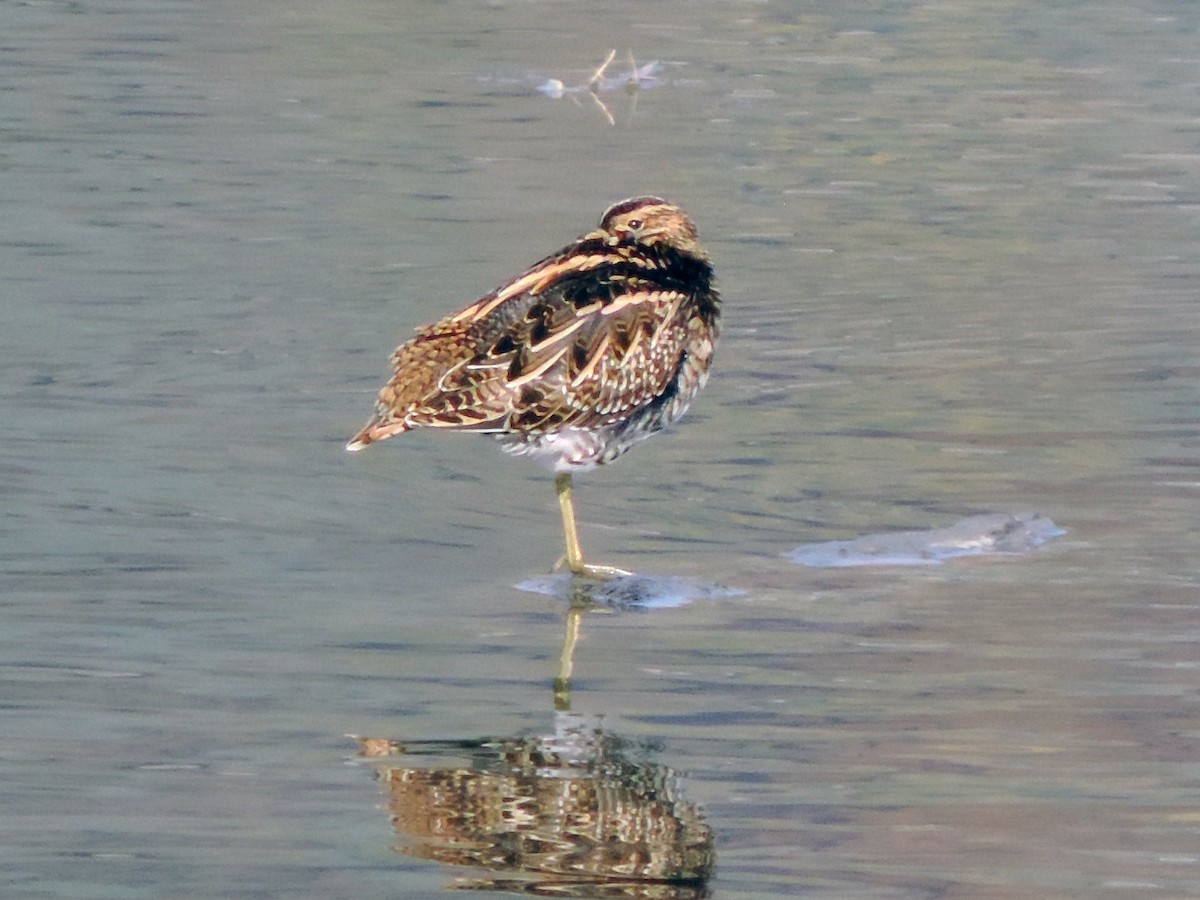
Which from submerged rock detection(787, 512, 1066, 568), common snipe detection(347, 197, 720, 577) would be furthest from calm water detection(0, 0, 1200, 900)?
common snipe detection(347, 197, 720, 577)

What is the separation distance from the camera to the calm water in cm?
627

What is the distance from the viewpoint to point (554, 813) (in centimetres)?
616

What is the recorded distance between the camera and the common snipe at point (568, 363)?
27.7ft

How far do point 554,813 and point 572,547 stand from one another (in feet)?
8.11

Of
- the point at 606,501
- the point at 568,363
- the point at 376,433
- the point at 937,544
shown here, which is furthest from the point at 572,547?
the point at 937,544

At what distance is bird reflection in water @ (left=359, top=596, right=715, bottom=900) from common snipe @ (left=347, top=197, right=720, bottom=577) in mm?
1736

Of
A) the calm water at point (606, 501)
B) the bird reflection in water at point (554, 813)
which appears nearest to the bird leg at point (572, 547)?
the calm water at point (606, 501)

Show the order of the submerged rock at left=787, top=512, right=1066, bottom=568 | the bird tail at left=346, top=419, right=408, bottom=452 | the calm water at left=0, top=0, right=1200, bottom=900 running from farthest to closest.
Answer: the submerged rock at left=787, top=512, right=1066, bottom=568
the bird tail at left=346, top=419, right=408, bottom=452
the calm water at left=0, top=0, right=1200, bottom=900

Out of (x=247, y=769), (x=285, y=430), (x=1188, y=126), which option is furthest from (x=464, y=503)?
(x=1188, y=126)

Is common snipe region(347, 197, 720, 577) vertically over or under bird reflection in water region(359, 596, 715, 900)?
over

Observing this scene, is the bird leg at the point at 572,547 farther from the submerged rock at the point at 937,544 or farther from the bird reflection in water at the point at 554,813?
the bird reflection in water at the point at 554,813

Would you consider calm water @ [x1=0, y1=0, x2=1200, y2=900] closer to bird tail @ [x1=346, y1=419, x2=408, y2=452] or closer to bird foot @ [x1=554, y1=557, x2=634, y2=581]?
bird foot @ [x1=554, y1=557, x2=634, y2=581]

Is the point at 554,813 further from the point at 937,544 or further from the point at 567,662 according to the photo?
the point at 937,544

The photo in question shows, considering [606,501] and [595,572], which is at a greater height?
[595,572]
